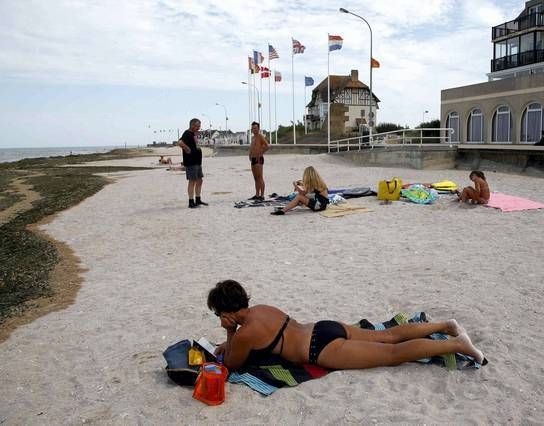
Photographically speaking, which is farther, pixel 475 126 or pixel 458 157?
pixel 475 126

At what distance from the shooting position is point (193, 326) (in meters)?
4.98

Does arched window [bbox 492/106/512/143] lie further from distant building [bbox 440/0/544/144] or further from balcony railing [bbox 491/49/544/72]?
balcony railing [bbox 491/49/544/72]

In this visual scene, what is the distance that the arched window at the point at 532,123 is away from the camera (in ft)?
84.9

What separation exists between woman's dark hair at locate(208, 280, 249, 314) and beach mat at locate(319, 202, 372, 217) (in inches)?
276

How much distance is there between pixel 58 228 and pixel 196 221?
287 centimetres

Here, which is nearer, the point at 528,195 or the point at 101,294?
the point at 101,294

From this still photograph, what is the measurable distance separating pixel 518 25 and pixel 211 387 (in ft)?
130

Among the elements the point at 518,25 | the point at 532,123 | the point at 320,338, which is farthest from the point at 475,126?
the point at 320,338

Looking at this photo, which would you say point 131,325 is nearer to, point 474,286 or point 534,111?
point 474,286

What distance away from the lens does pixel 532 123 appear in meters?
26.5

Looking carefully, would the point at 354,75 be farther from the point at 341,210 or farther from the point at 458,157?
the point at 341,210

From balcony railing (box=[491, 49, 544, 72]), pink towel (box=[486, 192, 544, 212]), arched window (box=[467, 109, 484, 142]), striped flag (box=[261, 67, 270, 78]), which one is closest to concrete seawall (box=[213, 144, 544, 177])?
arched window (box=[467, 109, 484, 142])

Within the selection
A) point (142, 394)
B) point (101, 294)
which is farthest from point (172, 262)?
point (142, 394)

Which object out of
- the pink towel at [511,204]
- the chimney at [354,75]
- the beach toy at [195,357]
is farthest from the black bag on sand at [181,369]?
the chimney at [354,75]
